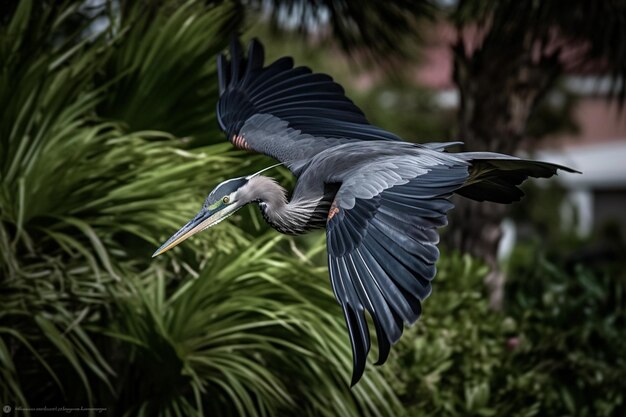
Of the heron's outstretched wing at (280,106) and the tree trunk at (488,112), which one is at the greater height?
the heron's outstretched wing at (280,106)

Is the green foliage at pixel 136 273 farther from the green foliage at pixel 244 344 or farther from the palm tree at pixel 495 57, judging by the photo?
the palm tree at pixel 495 57

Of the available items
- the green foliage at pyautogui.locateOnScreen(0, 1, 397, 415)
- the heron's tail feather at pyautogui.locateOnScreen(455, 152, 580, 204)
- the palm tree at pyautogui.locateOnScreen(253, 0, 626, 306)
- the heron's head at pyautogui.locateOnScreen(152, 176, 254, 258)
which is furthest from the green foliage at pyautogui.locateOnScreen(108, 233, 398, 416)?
the palm tree at pyautogui.locateOnScreen(253, 0, 626, 306)

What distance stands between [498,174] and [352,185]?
25.5 inches

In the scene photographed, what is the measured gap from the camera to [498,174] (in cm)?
297

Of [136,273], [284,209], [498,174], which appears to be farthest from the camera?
[136,273]

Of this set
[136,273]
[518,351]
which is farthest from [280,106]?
[518,351]

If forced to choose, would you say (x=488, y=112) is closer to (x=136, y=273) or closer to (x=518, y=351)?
(x=518, y=351)

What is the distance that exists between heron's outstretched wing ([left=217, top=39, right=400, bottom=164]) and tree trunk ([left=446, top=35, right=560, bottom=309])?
3.00 metres

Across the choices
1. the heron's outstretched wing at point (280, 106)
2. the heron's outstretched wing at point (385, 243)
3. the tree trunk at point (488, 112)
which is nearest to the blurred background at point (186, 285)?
the tree trunk at point (488, 112)

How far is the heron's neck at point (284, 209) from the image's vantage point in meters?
2.70

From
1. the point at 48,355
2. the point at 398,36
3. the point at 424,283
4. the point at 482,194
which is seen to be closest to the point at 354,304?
the point at 424,283

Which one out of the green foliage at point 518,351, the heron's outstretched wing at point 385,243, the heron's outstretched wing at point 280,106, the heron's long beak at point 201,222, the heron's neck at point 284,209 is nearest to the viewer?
the heron's outstretched wing at point 385,243

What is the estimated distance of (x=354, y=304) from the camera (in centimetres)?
234

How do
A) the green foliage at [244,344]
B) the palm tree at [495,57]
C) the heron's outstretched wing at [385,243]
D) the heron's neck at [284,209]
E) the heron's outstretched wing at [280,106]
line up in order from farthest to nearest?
the palm tree at [495,57] → the green foliage at [244,344] → the heron's outstretched wing at [280,106] → the heron's neck at [284,209] → the heron's outstretched wing at [385,243]
